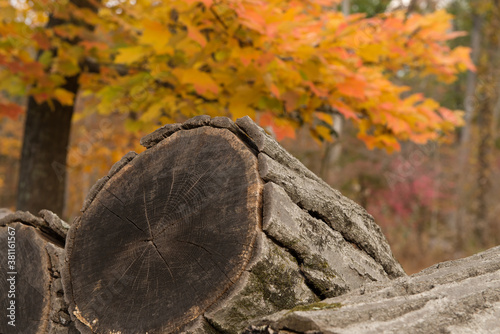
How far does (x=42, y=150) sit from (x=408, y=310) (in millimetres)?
3976

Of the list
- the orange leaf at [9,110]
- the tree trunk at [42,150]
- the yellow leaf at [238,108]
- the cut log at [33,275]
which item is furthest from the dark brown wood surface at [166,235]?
the tree trunk at [42,150]

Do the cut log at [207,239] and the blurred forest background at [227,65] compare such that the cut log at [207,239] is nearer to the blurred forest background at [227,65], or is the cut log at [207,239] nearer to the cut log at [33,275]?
the cut log at [33,275]

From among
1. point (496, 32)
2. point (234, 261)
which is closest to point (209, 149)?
point (234, 261)

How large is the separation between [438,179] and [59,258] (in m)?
10.6

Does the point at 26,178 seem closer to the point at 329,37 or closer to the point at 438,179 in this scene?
the point at 329,37

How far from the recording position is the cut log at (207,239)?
1190mm

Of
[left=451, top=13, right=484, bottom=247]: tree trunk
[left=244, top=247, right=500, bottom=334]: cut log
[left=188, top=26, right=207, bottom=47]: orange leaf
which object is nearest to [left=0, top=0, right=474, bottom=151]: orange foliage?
[left=188, top=26, right=207, bottom=47]: orange leaf

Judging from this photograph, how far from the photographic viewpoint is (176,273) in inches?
49.3

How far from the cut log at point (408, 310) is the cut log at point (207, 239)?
151 millimetres

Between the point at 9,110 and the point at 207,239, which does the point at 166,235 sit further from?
the point at 9,110

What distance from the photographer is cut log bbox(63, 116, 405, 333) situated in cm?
119

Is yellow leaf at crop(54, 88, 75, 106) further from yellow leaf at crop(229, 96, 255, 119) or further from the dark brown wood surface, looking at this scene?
the dark brown wood surface

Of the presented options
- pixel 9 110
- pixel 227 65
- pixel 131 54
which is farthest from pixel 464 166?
pixel 9 110

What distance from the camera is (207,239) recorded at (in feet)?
4.08
